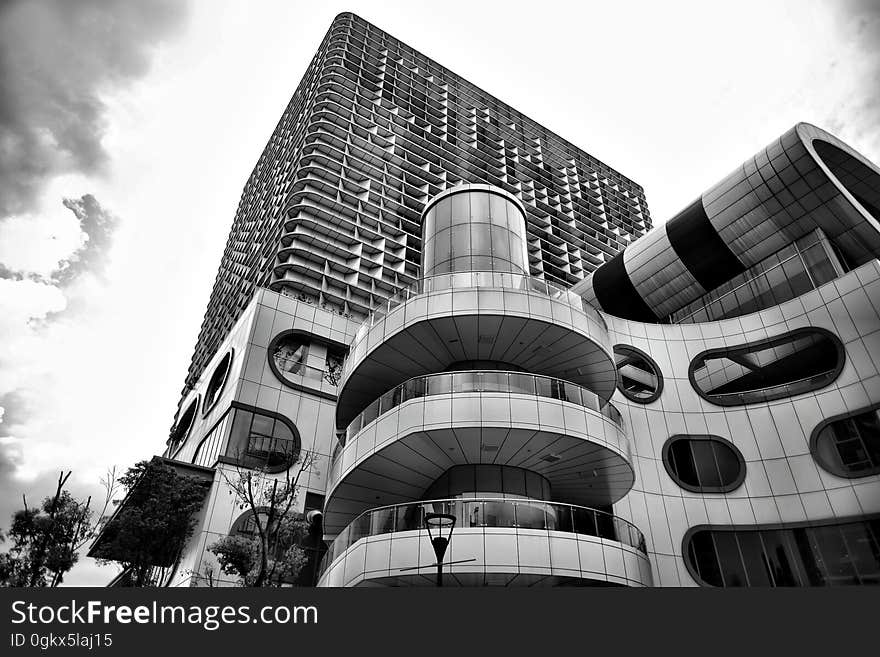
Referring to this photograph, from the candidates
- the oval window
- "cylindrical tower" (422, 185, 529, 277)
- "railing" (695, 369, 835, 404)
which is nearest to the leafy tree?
"cylindrical tower" (422, 185, 529, 277)

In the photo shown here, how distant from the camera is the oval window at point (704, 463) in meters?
23.3

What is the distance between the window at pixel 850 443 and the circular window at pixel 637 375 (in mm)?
6498

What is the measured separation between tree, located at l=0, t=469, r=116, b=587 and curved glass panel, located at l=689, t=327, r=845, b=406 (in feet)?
85.2

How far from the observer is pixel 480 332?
66.0 ft

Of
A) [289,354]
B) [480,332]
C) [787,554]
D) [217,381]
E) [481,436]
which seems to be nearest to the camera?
→ [481,436]

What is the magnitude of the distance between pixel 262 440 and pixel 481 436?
43.5 feet

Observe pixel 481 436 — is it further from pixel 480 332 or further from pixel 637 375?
pixel 637 375

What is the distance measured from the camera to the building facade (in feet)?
56.0

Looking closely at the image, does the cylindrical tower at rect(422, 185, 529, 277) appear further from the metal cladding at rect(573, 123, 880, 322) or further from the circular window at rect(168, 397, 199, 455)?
the circular window at rect(168, 397, 199, 455)

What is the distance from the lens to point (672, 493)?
23.3m

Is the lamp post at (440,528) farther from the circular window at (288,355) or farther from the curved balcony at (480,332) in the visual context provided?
the circular window at (288,355)

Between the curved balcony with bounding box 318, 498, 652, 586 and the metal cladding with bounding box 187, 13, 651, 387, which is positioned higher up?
the metal cladding with bounding box 187, 13, 651, 387

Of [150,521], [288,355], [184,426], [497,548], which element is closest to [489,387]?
[497,548]

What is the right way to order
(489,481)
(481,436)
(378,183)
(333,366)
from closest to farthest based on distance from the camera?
(481,436)
(489,481)
(333,366)
(378,183)
